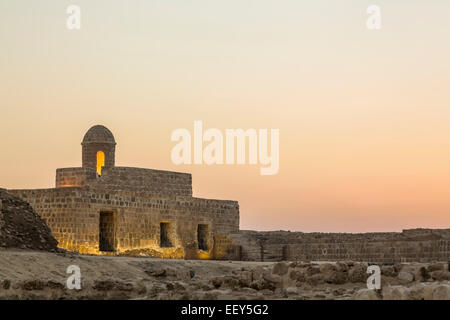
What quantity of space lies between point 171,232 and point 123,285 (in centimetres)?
1674

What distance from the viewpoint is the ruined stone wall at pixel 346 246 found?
2445 cm

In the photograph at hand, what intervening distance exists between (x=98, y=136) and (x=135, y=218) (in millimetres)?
5096

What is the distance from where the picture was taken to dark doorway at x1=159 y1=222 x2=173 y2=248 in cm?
2911

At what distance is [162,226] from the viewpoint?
2948 cm

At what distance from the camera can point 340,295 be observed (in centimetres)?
1146

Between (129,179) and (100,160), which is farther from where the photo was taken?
(100,160)

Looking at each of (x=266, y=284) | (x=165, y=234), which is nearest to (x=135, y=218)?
(x=165, y=234)

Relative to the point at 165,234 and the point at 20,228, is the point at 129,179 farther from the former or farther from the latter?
the point at 20,228

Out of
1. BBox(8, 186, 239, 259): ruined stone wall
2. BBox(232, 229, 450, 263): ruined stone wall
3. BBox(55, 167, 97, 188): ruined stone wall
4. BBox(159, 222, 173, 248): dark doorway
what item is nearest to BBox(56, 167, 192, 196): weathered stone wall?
BBox(55, 167, 97, 188): ruined stone wall

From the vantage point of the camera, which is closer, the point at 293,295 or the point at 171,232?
the point at 293,295
